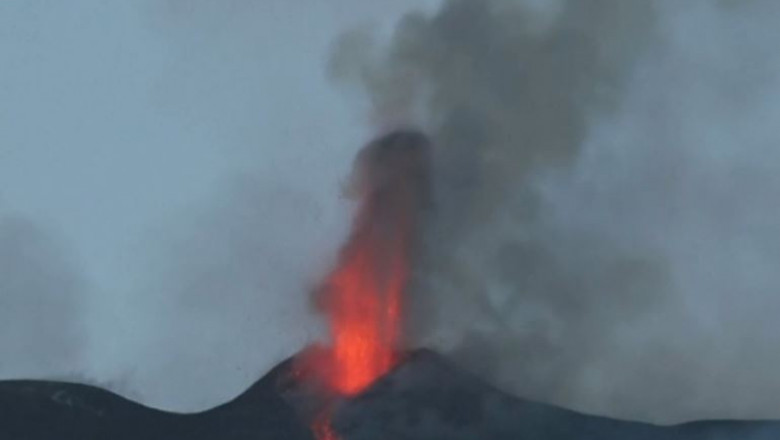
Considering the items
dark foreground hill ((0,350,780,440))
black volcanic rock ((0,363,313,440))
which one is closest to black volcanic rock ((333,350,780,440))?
dark foreground hill ((0,350,780,440))

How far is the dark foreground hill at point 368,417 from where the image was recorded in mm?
52156

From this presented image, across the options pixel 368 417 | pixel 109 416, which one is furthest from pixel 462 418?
pixel 109 416

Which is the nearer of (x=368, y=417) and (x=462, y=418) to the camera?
(x=368, y=417)

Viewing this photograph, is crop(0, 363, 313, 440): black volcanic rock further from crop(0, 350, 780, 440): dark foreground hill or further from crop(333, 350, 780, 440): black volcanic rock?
crop(333, 350, 780, 440): black volcanic rock

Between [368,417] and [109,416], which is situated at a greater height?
[109,416]

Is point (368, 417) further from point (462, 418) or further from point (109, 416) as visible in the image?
point (109, 416)

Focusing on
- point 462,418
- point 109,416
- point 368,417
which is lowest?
point 368,417

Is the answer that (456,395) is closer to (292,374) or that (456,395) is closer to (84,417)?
(292,374)

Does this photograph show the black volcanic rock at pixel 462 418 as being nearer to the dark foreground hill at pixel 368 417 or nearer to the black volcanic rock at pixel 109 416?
the dark foreground hill at pixel 368 417

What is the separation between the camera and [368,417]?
168ft

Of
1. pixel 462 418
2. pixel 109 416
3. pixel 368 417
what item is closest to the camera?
pixel 368 417

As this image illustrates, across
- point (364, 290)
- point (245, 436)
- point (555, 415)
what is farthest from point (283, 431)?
point (555, 415)

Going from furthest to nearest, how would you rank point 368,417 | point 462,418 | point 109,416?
point 109,416, point 462,418, point 368,417

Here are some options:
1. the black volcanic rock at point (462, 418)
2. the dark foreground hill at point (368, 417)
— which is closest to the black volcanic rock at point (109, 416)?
the dark foreground hill at point (368, 417)
